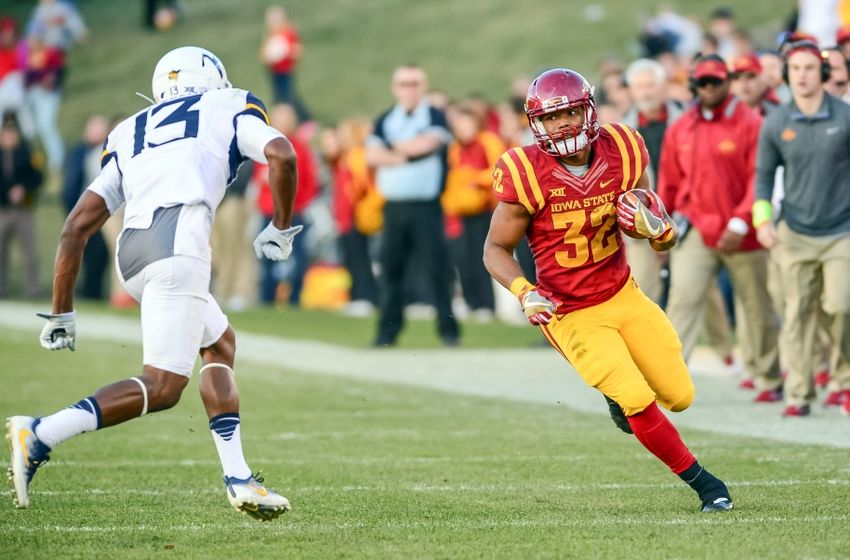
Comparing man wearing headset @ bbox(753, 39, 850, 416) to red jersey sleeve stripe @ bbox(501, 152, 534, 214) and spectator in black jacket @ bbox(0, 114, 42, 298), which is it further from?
spectator in black jacket @ bbox(0, 114, 42, 298)

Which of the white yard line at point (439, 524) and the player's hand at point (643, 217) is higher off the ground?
the player's hand at point (643, 217)

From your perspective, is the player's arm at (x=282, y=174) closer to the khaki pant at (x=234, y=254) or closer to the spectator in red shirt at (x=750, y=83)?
the spectator in red shirt at (x=750, y=83)

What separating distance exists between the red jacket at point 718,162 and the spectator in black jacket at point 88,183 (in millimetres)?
10380

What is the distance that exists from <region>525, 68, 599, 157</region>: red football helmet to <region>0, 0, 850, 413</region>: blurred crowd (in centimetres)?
321

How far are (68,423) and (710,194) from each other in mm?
5310

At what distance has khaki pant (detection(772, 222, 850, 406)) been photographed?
9211 millimetres

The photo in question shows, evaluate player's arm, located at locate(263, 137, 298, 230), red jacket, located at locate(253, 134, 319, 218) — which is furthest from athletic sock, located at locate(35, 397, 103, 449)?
red jacket, located at locate(253, 134, 319, 218)

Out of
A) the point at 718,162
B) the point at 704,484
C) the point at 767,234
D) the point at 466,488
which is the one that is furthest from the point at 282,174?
the point at 718,162

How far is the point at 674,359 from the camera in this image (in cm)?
662

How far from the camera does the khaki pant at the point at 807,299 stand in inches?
363

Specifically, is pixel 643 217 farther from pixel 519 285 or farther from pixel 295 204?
pixel 295 204

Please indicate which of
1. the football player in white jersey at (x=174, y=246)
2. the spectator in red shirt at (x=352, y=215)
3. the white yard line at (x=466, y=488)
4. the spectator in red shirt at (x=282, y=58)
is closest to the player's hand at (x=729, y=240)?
the white yard line at (x=466, y=488)

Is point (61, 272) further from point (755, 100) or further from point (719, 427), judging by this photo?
point (755, 100)

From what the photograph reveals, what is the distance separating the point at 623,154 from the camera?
6.61 m
